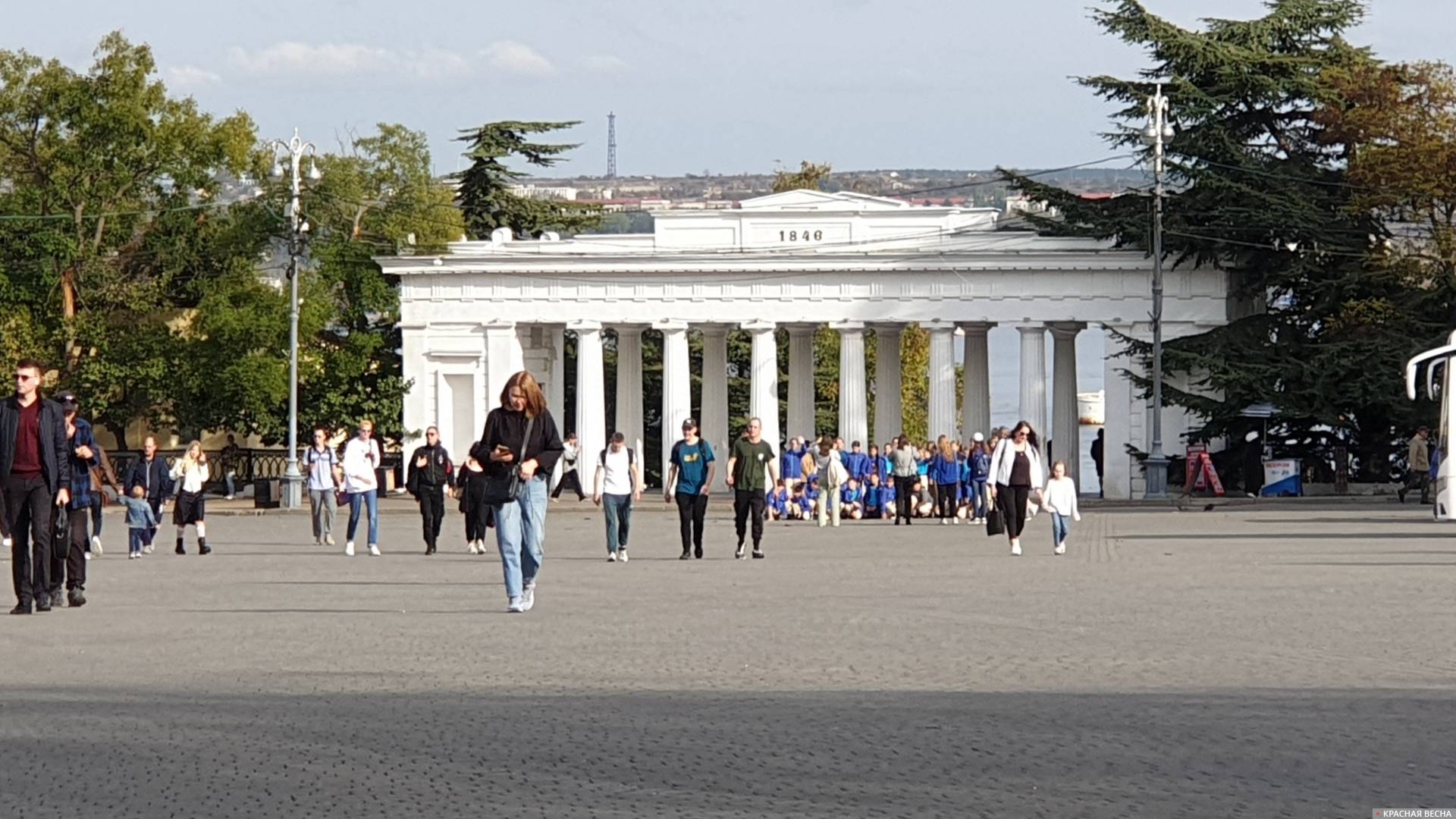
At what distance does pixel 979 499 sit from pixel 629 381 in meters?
33.4

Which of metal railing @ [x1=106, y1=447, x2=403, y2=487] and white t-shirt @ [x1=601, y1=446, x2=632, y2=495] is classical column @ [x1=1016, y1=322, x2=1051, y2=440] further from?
white t-shirt @ [x1=601, y1=446, x2=632, y2=495]

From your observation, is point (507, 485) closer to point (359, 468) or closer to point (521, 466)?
point (521, 466)

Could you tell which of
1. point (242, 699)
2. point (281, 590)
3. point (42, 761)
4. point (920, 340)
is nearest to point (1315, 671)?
point (242, 699)

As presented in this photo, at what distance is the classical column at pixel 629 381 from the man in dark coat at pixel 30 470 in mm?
58621

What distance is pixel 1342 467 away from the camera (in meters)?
64.3

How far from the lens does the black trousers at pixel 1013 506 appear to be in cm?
3294

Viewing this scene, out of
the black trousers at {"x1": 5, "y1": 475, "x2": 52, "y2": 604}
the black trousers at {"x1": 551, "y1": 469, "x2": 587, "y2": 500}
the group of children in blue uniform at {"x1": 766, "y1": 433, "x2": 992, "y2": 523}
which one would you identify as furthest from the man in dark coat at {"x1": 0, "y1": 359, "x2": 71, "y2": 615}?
the black trousers at {"x1": 551, "y1": 469, "x2": 587, "y2": 500}

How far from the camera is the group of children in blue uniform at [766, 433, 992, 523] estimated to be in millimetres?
48531

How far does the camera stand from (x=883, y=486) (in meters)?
52.5

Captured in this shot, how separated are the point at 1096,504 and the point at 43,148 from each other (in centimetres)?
3239

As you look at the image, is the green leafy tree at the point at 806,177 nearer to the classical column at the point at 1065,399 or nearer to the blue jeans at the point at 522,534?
the classical column at the point at 1065,399

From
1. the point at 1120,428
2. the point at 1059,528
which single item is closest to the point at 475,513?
the point at 1059,528

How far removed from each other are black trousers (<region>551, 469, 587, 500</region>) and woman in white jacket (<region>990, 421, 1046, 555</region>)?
32.3 m

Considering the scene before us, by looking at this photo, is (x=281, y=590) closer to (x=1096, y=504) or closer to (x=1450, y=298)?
(x=1096, y=504)
